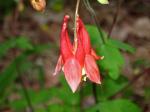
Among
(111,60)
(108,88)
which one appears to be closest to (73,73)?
(111,60)

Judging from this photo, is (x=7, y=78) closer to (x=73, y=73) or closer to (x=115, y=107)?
(x=115, y=107)

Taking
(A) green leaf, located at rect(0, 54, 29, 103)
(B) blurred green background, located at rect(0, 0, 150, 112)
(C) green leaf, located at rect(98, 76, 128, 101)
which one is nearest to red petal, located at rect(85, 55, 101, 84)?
(B) blurred green background, located at rect(0, 0, 150, 112)

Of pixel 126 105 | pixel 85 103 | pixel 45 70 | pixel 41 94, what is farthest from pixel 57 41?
pixel 126 105

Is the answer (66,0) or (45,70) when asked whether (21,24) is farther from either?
(45,70)

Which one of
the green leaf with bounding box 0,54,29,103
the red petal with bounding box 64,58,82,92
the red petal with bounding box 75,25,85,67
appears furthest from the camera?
the green leaf with bounding box 0,54,29,103

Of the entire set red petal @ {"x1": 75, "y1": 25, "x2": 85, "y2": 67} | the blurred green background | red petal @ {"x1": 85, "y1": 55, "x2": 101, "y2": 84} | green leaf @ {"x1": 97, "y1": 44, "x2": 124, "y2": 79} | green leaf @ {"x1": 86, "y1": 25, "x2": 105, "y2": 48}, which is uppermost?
red petal @ {"x1": 75, "y1": 25, "x2": 85, "y2": 67}

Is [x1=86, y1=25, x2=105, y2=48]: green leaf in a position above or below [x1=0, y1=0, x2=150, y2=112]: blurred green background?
above

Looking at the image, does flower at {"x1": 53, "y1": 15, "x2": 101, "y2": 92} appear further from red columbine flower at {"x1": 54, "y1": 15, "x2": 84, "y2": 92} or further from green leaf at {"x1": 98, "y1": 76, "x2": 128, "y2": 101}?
green leaf at {"x1": 98, "y1": 76, "x2": 128, "y2": 101}

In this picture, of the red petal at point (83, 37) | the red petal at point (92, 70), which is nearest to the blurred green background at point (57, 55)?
the red petal at point (83, 37)
